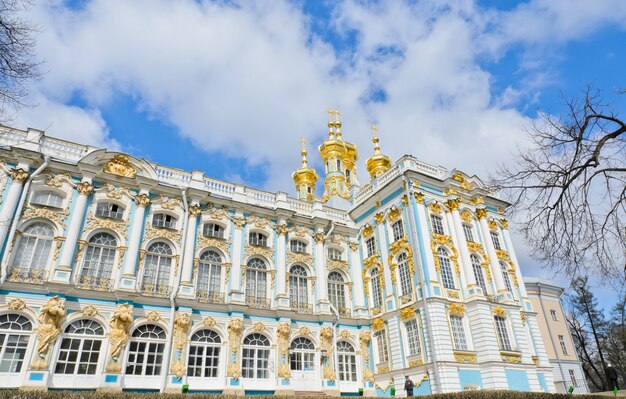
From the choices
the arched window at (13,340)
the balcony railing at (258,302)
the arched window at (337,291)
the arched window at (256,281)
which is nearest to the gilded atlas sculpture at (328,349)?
the arched window at (337,291)

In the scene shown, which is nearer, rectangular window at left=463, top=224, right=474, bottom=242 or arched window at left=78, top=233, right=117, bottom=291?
arched window at left=78, top=233, right=117, bottom=291

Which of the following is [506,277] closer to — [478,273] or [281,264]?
[478,273]

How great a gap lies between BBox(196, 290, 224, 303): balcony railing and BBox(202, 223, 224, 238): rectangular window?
8.71 ft

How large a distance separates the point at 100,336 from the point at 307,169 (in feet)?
80.1

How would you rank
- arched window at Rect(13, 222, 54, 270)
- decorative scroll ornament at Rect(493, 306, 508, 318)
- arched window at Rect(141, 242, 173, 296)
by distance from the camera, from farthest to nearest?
decorative scroll ornament at Rect(493, 306, 508, 318) → arched window at Rect(141, 242, 173, 296) → arched window at Rect(13, 222, 54, 270)

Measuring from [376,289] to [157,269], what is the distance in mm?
10619

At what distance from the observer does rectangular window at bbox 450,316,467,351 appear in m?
17.3

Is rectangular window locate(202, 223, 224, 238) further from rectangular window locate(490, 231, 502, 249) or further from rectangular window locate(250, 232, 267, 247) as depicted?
rectangular window locate(490, 231, 502, 249)

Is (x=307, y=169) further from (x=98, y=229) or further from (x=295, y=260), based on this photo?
(x=98, y=229)

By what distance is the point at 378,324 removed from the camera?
784 inches

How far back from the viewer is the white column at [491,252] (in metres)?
19.7

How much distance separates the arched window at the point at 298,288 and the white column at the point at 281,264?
2.20 ft

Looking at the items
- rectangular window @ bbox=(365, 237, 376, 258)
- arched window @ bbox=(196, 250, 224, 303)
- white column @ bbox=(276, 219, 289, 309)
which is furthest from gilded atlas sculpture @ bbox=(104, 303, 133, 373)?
rectangular window @ bbox=(365, 237, 376, 258)

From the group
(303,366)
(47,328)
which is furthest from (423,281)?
(47,328)
